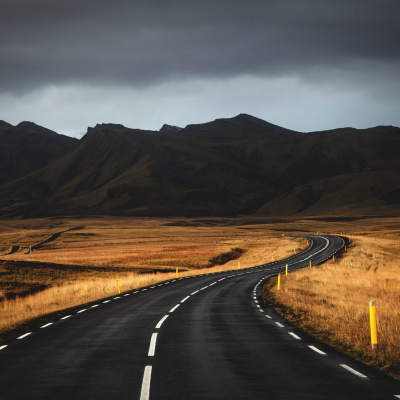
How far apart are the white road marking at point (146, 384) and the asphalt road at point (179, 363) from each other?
2 cm

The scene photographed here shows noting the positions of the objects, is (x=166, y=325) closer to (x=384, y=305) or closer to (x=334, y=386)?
(x=334, y=386)

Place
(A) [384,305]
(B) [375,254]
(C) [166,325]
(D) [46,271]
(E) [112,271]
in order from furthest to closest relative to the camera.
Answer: (B) [375,254] < (E) [112,271] < (D) [46,271] < (A) [384,305] < (C) [166,325]

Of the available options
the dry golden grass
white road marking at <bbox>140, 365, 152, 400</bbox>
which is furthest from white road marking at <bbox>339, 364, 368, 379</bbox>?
the dry golden grass

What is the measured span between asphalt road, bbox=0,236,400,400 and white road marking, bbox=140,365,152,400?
0.02 metres

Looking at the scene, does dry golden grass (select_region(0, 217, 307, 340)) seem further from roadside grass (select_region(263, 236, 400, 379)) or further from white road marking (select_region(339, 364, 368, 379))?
white road marking (select_region(339, 364, 368, 379))

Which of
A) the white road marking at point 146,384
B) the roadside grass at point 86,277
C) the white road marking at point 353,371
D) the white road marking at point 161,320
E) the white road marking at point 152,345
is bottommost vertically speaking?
the roadside grass at point 86,277

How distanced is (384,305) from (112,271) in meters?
33.1

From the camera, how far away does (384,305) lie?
740 inches

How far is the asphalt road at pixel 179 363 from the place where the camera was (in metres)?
Result: 7.56

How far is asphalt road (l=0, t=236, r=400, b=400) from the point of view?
297 inches

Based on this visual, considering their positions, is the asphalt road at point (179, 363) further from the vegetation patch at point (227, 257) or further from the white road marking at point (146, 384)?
the vegetation patch at point (227, 257)

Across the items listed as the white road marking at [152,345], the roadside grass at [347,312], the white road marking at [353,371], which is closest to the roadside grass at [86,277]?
the white road marking at [152,345]

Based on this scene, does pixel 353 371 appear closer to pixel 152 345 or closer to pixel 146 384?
pixel 146 384

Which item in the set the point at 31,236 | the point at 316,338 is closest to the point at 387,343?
the point at 316,338
